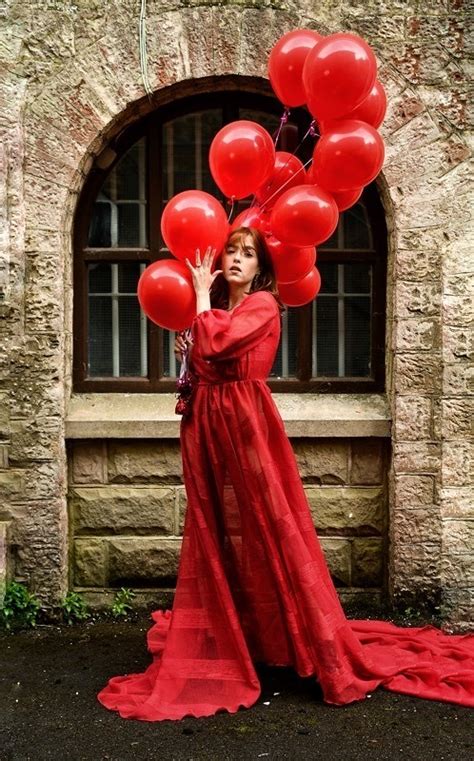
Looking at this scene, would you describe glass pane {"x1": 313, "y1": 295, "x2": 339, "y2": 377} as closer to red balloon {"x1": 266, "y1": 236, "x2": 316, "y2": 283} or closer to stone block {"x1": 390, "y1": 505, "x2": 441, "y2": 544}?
stone block {"x1": 390, "y1": 505, "x2": 441, "y2": 544}

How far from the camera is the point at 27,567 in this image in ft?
13.3

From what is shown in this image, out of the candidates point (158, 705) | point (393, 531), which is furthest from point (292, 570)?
point (393, 531)

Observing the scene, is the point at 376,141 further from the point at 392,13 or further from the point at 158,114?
the point at 158,114

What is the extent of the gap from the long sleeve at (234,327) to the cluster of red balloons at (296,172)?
6.0 inches

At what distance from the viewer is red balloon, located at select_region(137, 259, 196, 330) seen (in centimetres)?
296

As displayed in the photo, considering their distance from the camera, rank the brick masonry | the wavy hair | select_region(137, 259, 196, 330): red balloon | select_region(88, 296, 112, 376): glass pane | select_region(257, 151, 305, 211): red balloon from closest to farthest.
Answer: select_region(137, 259, 196, 330): red balloon, the wavy hair, select_region(257, 151, 305, 211): red balloon, the brick masonry, select_region(88, 296, 112, 376): glass pane

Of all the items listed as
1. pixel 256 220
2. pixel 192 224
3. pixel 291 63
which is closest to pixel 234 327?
pixel 192 224

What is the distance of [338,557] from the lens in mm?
4234

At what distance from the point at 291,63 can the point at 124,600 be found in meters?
2.87

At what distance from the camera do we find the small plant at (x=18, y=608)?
399 centimetres

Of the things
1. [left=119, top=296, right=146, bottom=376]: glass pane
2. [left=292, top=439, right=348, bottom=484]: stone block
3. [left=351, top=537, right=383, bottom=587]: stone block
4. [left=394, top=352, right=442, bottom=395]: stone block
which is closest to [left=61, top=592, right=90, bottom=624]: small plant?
[left=119, top=296, right=146, bottom=376]: glass pane

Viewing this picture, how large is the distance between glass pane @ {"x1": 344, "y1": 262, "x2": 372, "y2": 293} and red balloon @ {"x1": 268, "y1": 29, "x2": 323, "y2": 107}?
135cm

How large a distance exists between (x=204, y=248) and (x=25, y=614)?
225 cm

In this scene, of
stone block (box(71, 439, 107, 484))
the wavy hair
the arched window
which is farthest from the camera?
the arched window
